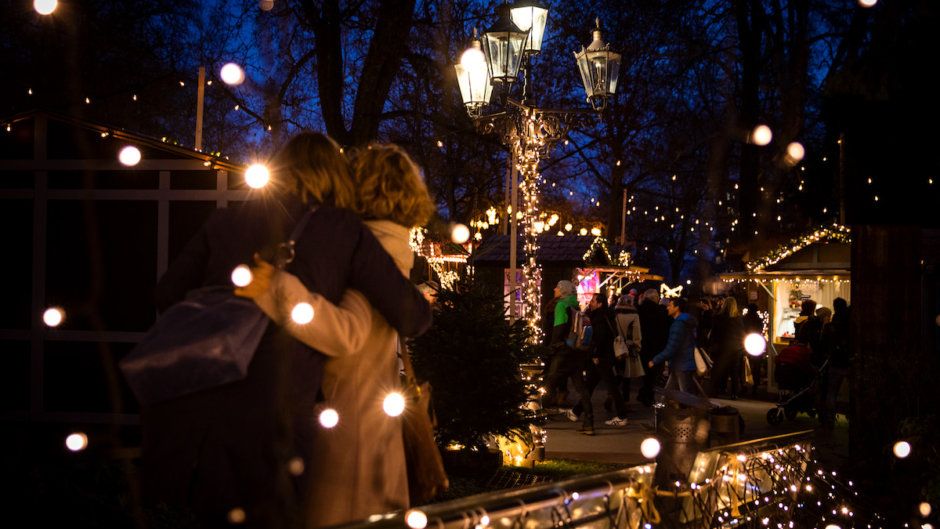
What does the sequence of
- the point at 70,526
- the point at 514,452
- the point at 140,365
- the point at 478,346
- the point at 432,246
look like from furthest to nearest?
the point at 432,246 < the point at 514,452 < the point at 478,346 < the point at 70,526 < the point at 140,365

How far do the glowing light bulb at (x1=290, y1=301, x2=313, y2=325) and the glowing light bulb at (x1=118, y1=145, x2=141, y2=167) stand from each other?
7.15 metres

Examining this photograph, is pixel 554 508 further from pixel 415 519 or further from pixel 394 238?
Result: pixel 394 238

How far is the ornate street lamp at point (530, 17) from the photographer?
1167 cm

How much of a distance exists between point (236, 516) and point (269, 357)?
43 centimetres

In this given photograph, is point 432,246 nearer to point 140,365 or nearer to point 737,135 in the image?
point 737,135

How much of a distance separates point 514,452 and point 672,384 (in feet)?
15.3

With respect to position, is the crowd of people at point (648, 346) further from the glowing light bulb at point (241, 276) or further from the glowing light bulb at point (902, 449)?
the glowing light bulb at point (241, 276)

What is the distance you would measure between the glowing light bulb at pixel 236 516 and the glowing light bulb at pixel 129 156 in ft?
24.0

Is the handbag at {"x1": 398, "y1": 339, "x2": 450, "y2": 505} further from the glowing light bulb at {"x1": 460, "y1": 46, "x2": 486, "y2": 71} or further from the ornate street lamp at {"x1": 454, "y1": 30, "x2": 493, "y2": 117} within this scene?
the glowing light bulb at {"x1": 460, "y1": 46, "x2": 486, "y2": 71}

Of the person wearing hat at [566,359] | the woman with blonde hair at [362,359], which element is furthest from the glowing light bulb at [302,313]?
the person wearing hat at [566,359]

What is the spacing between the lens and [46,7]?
5.72 metres

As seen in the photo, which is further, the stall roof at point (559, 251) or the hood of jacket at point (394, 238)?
the stall roof at point (559, 251)

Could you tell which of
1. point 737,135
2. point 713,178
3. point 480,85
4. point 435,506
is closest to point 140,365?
point 435,506

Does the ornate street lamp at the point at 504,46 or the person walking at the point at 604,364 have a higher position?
the ornate street lamp at the point at 504,46
